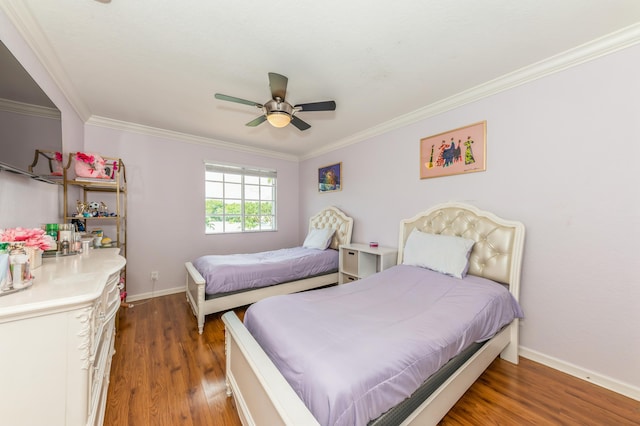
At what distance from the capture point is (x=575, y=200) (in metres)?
1.92

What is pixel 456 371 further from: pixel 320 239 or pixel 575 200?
→ pixel 320 239

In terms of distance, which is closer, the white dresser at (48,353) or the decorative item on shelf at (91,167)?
the white dresser at (48,353)

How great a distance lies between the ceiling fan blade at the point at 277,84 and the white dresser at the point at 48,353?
1719mm

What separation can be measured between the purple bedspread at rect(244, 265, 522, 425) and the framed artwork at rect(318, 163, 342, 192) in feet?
7.57

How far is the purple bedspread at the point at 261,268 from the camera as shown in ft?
8.97

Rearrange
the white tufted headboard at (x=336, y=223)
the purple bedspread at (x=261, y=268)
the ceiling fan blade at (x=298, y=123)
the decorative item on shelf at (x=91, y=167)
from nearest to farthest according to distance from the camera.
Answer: the ceiling fan blade at (x=298, y=123), the decorative item on shelf at (x=91, y=167), the purple bedspread at (x=261, y=268), the white tufted headboard at (x=336, y=223)

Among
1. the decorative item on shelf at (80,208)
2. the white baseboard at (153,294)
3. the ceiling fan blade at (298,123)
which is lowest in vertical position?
the white baseboard at (153,294)

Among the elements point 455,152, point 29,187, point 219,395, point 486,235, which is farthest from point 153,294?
point 455,152

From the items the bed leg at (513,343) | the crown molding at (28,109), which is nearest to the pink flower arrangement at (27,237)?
the crown molding at (28,109)

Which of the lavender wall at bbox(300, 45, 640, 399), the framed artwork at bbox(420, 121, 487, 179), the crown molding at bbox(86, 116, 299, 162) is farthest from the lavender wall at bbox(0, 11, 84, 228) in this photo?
the lavender wall at bbox(300, 45, 640, 399)

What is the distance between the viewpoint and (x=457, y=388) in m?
1.50

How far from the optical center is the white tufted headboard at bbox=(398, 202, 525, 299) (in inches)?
82.8

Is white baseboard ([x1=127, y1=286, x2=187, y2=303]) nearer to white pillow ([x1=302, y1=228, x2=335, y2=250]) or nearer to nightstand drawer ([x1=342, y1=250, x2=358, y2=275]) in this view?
white pillow ([x1=302, y1=228, x2=335, y2=250])

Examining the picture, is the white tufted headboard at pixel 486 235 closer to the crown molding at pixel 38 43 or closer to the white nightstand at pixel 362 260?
the white nightstand at pixel 362 260
